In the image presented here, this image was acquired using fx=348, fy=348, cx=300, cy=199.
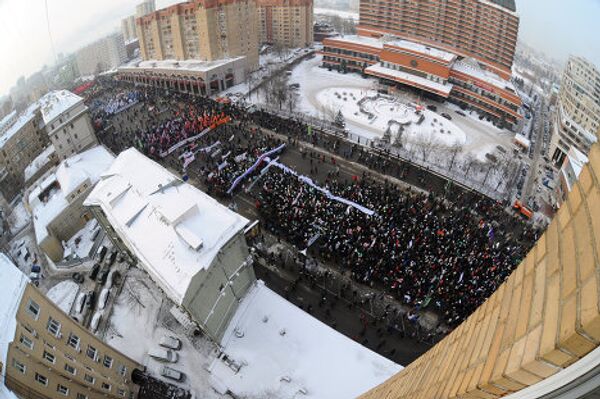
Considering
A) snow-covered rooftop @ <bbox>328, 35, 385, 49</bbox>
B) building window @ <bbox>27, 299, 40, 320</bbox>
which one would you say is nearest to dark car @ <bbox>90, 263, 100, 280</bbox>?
building window @ <bbox>27, 299, 40, 320</bbox>

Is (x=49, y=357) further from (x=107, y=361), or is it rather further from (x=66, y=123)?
(x=66, y=123)

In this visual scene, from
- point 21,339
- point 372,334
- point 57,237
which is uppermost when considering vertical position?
point 21,339

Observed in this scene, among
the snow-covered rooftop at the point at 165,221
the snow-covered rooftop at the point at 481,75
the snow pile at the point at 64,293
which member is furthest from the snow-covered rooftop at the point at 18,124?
the snow-covered rooftop at the point at 481,75

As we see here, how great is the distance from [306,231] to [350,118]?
22374 mm

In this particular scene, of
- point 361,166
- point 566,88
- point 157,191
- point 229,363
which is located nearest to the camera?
point 229,363

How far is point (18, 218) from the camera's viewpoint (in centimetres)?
3159

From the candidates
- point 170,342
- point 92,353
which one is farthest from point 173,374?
point 92,353

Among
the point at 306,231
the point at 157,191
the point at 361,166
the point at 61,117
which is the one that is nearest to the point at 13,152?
the point at 61,117

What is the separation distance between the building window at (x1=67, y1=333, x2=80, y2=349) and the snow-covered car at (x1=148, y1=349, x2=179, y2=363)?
5.28 metres

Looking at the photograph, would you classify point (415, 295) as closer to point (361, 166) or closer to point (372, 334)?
point (372, 334)

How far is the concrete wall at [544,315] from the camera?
7.44 feet

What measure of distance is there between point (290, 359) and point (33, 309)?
36.1 ft

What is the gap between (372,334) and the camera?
20047 millimetres

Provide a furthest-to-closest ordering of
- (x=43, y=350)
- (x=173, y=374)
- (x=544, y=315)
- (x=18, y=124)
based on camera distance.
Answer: (x=18, y=124), (x=173, y=374), (x=43, y=350), (x=544, y=315)
